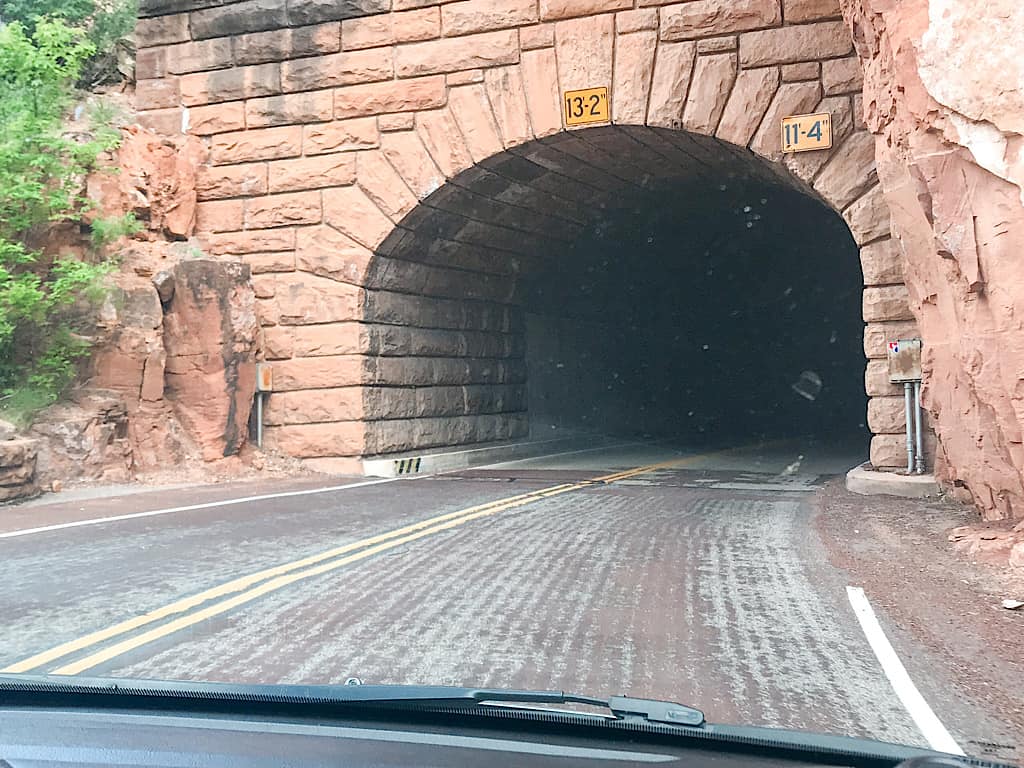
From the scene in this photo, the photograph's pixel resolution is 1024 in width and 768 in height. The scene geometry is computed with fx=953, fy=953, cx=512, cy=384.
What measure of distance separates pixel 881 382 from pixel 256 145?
1069 cm

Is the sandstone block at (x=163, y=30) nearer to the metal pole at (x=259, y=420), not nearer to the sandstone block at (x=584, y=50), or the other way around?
the metal pole at (x=259, y=420)

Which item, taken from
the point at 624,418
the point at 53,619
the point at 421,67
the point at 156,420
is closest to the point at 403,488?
the point at 156,420

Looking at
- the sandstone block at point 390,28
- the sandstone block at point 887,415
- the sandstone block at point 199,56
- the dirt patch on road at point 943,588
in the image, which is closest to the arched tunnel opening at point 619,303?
the sandstone block at point 390,28

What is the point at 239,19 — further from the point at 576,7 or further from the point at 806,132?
the point at 806,132

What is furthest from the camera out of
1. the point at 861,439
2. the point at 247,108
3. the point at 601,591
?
the point at 861,439

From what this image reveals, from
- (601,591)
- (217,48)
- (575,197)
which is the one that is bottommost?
(601,591)

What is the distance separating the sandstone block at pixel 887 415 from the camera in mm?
12500

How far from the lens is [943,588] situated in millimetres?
6699

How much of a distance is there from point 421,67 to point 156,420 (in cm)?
687

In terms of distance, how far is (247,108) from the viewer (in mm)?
16234

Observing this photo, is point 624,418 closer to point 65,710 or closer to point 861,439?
point 861,439

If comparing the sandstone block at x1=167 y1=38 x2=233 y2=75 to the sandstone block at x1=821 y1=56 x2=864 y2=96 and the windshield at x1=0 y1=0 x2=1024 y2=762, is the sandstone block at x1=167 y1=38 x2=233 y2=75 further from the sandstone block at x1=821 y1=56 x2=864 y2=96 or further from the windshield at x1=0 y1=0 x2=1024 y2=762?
Answer: the sandstone block at x1=821 y1=56 x2=864 y2=96

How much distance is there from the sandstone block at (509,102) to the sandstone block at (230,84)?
3859mm

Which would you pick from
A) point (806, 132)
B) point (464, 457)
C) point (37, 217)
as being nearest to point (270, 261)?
point (37, 217)
